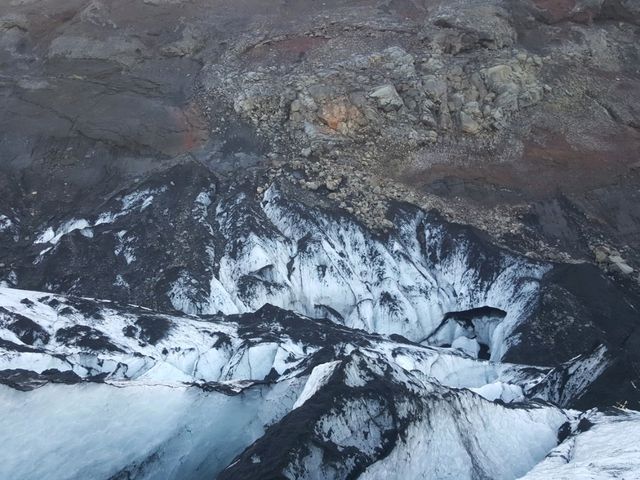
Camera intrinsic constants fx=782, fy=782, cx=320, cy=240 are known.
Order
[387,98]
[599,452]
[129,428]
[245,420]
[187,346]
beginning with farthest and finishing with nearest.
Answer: [387,98] → [187,346] → [245,420] → [129,428] → [599,452]

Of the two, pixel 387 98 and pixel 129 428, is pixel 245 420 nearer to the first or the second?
pixel 129 428

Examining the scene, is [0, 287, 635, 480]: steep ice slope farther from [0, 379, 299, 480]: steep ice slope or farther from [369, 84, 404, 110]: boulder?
[369, 84, 404, 110]: boulder

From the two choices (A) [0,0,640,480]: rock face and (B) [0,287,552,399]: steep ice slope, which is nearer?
(A) [0,0,640,480]: rock face

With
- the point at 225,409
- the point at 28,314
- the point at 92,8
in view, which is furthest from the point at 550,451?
the point at 92,8

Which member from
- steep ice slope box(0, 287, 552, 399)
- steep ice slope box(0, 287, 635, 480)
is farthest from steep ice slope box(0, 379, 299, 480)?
steep ice slope box(0, 287, 552, 399)

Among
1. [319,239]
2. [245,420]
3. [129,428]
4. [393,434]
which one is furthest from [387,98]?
[129,428]

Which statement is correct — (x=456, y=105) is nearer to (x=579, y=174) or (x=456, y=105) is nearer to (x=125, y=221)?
(x=579, y=174)

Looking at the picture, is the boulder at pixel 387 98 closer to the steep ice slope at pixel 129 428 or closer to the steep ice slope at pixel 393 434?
the steep ice slope at pixel 393 434

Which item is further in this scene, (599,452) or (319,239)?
(319,239)
